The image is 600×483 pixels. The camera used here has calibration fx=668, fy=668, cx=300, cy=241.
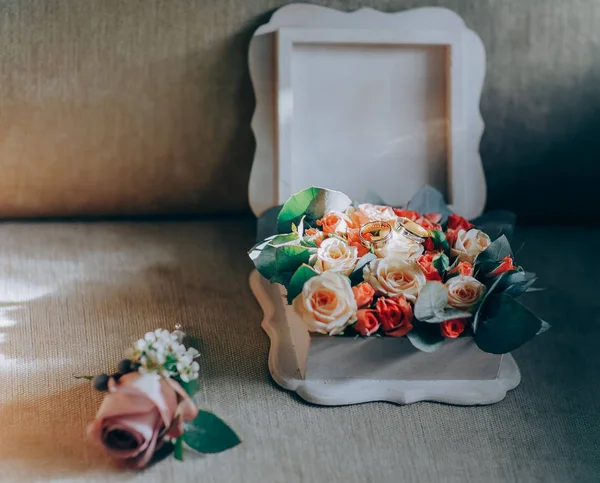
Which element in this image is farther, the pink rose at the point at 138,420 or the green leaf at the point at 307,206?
the green leaf at the point at 307,206

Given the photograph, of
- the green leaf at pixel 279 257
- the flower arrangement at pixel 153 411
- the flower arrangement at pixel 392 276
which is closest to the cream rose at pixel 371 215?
the flower arrangement at pixel 392 276

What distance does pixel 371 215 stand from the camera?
0.90 metres

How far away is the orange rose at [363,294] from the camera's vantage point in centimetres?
77

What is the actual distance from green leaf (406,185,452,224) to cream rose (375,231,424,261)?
7.6 inches

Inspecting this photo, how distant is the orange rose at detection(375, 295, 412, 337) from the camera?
0.76 m

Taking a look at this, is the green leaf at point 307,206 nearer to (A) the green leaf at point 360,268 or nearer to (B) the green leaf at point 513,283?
(A) the green leaf at point 360,268

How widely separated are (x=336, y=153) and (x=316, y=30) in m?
0.20

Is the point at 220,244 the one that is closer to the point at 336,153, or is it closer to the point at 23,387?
the point at 336,153

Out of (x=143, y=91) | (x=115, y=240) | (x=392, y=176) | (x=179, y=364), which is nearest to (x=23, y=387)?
(x=179, y=364)

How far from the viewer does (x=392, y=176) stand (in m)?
1.12

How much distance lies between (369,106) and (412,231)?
321 millimetres

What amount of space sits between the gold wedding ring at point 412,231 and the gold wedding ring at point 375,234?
2cm

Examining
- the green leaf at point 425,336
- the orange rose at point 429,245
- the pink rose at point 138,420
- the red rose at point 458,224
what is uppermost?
the red rose at point 458,224

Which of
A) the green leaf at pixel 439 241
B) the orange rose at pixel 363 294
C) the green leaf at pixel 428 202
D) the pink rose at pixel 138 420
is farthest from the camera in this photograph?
the green leaf at pixel 428 202
